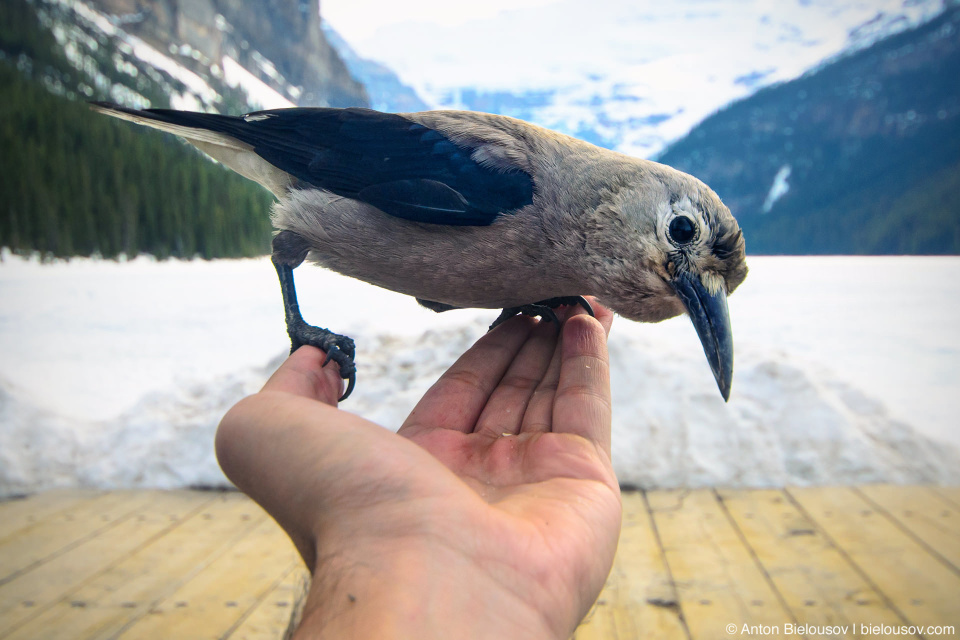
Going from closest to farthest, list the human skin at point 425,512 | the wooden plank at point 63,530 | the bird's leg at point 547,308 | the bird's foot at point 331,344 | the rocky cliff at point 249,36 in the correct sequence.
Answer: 1. the human skin at point 425,512
2. the bird's foot at point 331,344
3. the bird's leg at point 547,308
4. the wooden plank at point 63,530
5. the rocky cliff at point 249,36

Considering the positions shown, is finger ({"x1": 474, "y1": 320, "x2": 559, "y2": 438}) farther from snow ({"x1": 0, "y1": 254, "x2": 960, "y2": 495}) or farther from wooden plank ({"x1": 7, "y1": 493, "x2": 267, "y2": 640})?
wooden plank ({"x1": 7, "y1": 493, "x2": 267, "y2": 640})

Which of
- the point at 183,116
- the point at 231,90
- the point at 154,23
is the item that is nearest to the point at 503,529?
the point at 183,116

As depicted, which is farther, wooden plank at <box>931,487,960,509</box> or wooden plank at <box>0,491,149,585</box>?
wooden plank at <box>931,487,960,509</box>

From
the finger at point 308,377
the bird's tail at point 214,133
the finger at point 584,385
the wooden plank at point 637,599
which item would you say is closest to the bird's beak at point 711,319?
the finger at point 584,385

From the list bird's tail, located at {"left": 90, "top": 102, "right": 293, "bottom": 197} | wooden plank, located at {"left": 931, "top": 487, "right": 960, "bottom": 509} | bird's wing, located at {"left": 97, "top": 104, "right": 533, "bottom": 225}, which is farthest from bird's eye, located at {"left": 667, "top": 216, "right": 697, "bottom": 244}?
wooden plank, located at {"left": 931, "top": 487, "right": 960, "bottom": 509}

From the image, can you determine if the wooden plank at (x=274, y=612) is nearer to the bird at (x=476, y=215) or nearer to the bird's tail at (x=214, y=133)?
the bird at (x=476, y=215)

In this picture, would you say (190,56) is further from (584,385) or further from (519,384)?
(584,385)

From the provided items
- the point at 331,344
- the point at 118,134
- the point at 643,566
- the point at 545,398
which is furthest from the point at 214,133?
the point at 643,566
